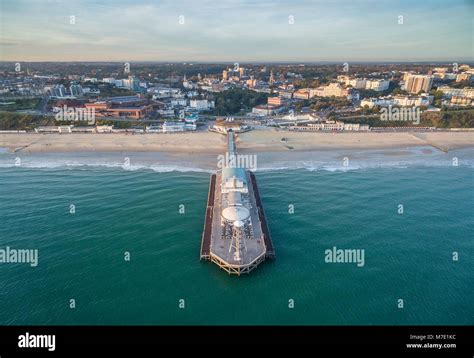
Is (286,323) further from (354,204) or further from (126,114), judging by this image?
(126,114)

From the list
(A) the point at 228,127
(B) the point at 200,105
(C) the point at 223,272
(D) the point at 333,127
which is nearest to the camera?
(C) the point at 223,272

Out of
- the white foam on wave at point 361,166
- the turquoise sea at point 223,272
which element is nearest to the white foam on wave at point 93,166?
the turquoise sea at point 223,272

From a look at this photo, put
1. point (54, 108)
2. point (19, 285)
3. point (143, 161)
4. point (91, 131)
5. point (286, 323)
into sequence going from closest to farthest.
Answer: point (286, 323), point (19, 285), point (143, 161), point (91, 131), point (54, 108)

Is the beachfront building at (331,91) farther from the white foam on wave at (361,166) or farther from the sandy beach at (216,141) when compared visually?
the white foam on wave at (361,166)

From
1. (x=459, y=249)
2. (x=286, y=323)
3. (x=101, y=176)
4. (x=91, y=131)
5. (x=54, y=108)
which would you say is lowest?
(x=286, y=323)

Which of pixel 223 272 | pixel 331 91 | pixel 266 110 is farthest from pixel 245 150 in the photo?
pixel 331 91

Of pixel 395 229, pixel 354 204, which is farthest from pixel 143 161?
pixel 395 229

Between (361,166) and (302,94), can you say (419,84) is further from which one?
(361,166)

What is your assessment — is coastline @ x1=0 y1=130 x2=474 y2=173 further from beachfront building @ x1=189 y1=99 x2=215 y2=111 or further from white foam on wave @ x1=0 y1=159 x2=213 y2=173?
beachfront building @ x1=189 y1=99 x2=215 y2=111
